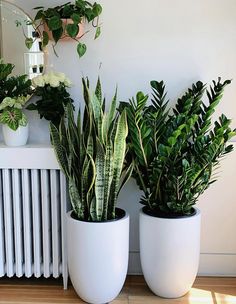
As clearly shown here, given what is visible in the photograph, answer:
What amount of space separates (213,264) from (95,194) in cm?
104

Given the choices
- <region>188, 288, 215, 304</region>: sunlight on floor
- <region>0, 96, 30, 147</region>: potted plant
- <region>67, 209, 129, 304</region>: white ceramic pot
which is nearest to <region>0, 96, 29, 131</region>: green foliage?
<region>0, 96, 30, 147</region>: potted plant

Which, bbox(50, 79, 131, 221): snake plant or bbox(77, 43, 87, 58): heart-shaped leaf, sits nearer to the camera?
bbox(50, 79, 131, 221): snake plant

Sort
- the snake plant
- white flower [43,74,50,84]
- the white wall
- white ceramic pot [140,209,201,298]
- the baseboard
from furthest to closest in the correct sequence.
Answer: the baseboard < the white wall < white flower [43,74,50,84] < white ceramic pot [140,209,201,298] < the snake plant

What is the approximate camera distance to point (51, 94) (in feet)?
7.93

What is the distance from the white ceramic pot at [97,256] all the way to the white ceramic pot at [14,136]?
524 millimetres

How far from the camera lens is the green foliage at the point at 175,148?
87.9 inches

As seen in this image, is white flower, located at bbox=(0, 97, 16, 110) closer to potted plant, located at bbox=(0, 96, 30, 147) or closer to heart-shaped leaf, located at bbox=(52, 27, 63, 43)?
potted plant, located at bbox=(0, 96, 30, 147)

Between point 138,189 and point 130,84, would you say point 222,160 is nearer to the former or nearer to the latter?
point 138,189

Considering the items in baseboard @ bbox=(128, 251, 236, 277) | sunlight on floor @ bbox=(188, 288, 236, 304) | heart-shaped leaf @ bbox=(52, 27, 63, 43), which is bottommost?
sunlight on floor @ bbox=(188, 288, 236, 304)

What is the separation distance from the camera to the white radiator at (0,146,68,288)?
2.44 m

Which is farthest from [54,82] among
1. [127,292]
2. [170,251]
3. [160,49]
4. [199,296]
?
[199,296]

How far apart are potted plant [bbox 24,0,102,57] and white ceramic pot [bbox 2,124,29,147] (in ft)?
1.72

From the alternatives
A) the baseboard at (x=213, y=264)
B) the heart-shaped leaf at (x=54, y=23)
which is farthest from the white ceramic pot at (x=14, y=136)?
the baseboard at (x=213, y=264)

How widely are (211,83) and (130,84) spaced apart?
50 centimetres
